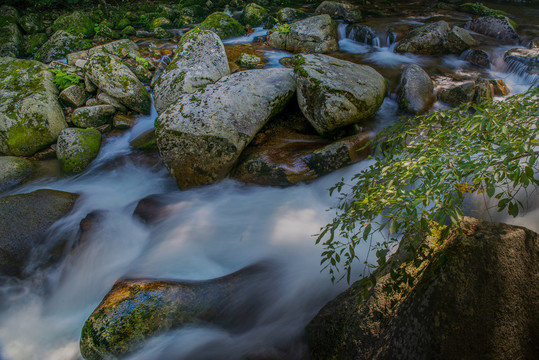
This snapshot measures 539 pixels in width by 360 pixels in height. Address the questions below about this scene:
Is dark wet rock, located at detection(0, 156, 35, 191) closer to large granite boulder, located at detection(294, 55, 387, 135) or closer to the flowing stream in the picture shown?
the flowing stream

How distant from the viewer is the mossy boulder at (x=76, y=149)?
557 cm

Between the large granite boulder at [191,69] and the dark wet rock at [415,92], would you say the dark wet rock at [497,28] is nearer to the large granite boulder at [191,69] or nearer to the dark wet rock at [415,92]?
the dark wet rock at [415,92]

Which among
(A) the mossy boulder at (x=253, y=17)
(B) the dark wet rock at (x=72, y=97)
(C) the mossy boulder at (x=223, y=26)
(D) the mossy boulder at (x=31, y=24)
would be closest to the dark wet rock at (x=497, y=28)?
(A) the mossy boulder at (x=253, y=17)

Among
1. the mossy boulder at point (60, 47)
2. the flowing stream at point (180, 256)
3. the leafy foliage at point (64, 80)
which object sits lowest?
the flowing stream at point (180, 256)

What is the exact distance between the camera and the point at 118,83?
6.55m

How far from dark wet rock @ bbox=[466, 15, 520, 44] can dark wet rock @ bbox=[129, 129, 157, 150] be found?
1009 centimetres

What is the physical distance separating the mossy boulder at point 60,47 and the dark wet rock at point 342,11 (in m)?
9.15

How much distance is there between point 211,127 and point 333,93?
1984 mm

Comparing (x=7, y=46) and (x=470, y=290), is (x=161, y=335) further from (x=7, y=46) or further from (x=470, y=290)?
(x=7, y=46)

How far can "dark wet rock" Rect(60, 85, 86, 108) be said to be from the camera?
21.4 feet

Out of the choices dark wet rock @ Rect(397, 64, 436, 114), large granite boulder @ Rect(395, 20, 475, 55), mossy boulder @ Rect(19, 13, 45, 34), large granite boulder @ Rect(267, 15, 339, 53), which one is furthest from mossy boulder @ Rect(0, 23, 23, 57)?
large granite boulder @ Rect(395, 20, 475, 55)

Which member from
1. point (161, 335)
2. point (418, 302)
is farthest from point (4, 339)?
point (418, 302)

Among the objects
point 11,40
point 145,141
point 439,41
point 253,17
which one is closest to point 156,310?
point 145,141

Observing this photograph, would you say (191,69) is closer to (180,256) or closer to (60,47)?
(180,256)
